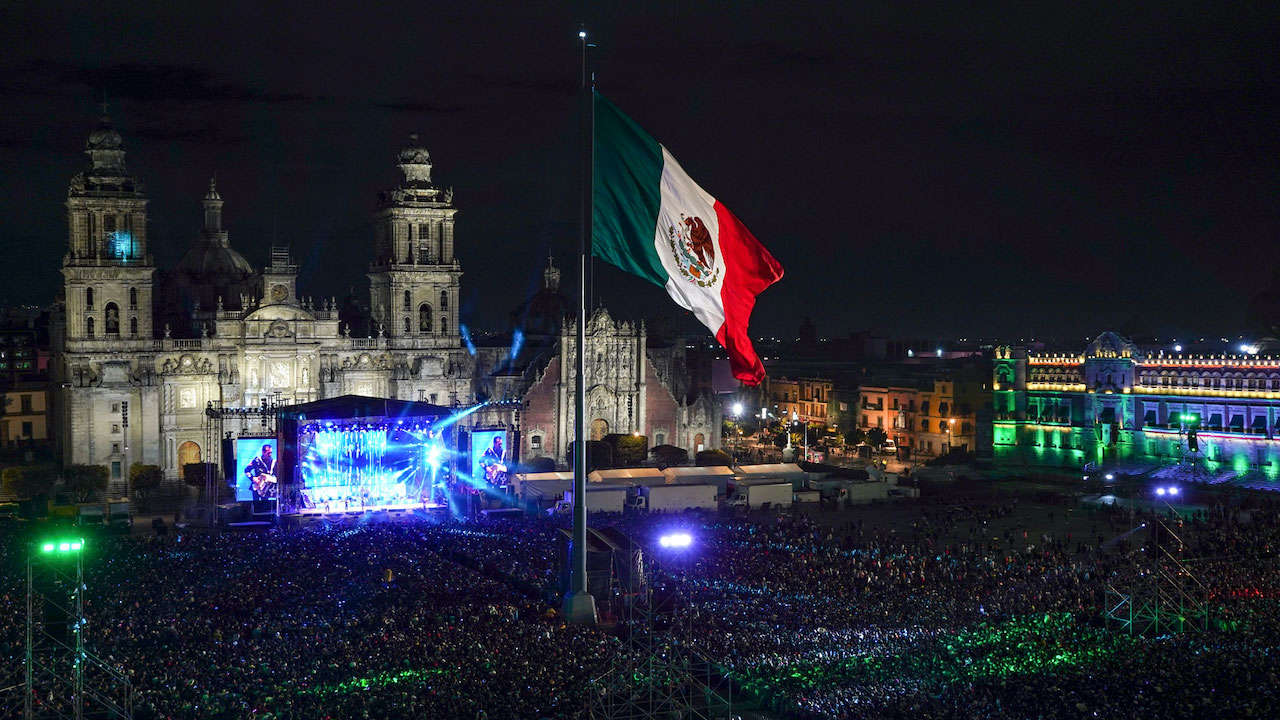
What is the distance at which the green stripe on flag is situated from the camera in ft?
77.7

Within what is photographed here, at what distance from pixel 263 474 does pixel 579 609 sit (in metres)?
33.3

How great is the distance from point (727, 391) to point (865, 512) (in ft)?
145

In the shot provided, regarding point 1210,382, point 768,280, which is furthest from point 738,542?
point 1210,382

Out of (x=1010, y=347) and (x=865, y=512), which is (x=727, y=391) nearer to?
(x=1010, y=347)

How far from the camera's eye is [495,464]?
59.3 metres

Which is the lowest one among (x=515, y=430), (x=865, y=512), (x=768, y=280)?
(x=865, y=512)

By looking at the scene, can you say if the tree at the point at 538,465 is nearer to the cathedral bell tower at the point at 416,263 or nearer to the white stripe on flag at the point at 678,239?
the cathedral bell tower at the point at 416,263

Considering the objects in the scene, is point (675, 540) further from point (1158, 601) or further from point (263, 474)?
point (263, 474)

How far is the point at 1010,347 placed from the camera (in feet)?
276

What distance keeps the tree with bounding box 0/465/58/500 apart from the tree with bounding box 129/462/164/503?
416 cm

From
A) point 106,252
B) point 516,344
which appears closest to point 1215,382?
point 516,344

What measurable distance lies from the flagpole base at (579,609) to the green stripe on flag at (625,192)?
7223mm

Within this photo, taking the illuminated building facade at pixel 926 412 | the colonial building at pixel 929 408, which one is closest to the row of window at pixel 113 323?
the colonial building at pixel 929 408

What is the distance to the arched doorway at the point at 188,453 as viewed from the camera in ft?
220
